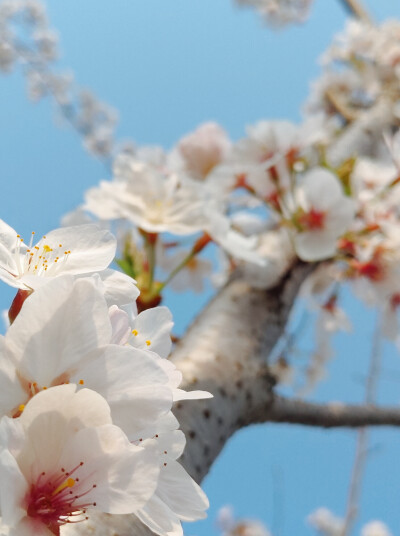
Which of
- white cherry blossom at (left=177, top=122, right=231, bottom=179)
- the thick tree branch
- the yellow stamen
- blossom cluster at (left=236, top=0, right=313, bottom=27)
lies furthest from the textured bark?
blossom cluster at (left=236, top=0, right=313, bottom=27)

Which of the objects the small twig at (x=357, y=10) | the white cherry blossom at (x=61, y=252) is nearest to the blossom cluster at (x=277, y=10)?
the small twig at (x=357, y=10)

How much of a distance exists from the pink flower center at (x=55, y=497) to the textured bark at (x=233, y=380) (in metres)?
0.09

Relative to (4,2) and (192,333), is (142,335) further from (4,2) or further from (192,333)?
(4,2)

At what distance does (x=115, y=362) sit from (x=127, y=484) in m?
0.07

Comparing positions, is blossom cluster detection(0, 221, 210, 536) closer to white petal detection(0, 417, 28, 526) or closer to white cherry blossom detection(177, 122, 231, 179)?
white petal detection(0, 417, 28, 526)

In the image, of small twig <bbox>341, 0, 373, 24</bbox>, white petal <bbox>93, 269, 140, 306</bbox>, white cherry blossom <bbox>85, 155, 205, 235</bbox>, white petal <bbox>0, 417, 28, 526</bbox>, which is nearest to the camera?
white petal <bbox>0, 417, 28, 526</bbox>

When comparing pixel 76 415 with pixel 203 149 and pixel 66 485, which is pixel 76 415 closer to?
pixel 66 485

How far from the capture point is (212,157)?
1242 millimetres

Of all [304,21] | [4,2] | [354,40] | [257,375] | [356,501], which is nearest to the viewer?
[257,375]

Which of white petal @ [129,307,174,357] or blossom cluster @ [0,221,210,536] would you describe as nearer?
blossom cluster @ [0,221,210,536]

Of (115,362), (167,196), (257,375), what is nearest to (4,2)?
(167,196)

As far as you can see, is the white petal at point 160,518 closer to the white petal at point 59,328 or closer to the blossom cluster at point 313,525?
the white petal at point 59,328

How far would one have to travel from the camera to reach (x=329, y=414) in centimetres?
99

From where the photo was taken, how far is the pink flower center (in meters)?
0.29
